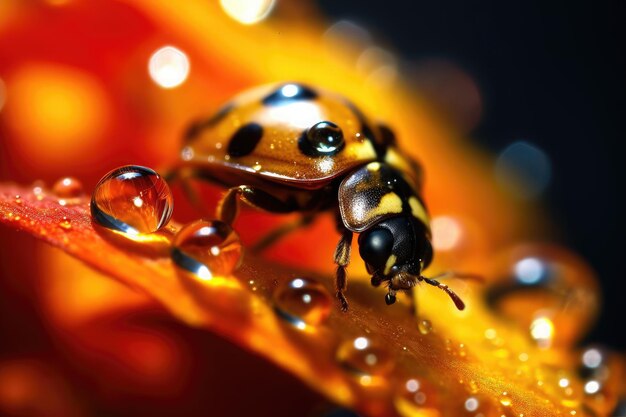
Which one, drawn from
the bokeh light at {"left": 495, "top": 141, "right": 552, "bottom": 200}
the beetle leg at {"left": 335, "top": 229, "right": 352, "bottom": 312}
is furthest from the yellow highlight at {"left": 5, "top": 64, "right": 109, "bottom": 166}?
the bokeh light at {"left": 495, "top": 141, "right": 552, "bottom": 200}

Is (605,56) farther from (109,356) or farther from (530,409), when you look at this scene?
(109,356)

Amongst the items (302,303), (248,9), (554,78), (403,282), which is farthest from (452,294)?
(554,78)

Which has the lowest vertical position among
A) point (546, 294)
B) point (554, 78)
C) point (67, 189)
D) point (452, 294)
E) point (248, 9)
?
point (67, 189)

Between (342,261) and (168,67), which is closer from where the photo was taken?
(342,261)

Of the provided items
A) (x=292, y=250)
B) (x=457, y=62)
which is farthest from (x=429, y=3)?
(x=292, y=250)

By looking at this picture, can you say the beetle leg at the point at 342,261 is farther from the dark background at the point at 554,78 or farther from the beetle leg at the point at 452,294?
the dark background at the point at 554,78

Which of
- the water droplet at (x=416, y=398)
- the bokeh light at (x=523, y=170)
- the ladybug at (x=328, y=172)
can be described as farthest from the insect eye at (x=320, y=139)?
the bokeh light at (x=523, y=170)

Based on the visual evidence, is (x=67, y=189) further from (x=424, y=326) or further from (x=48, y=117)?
(x=424, y=326)
